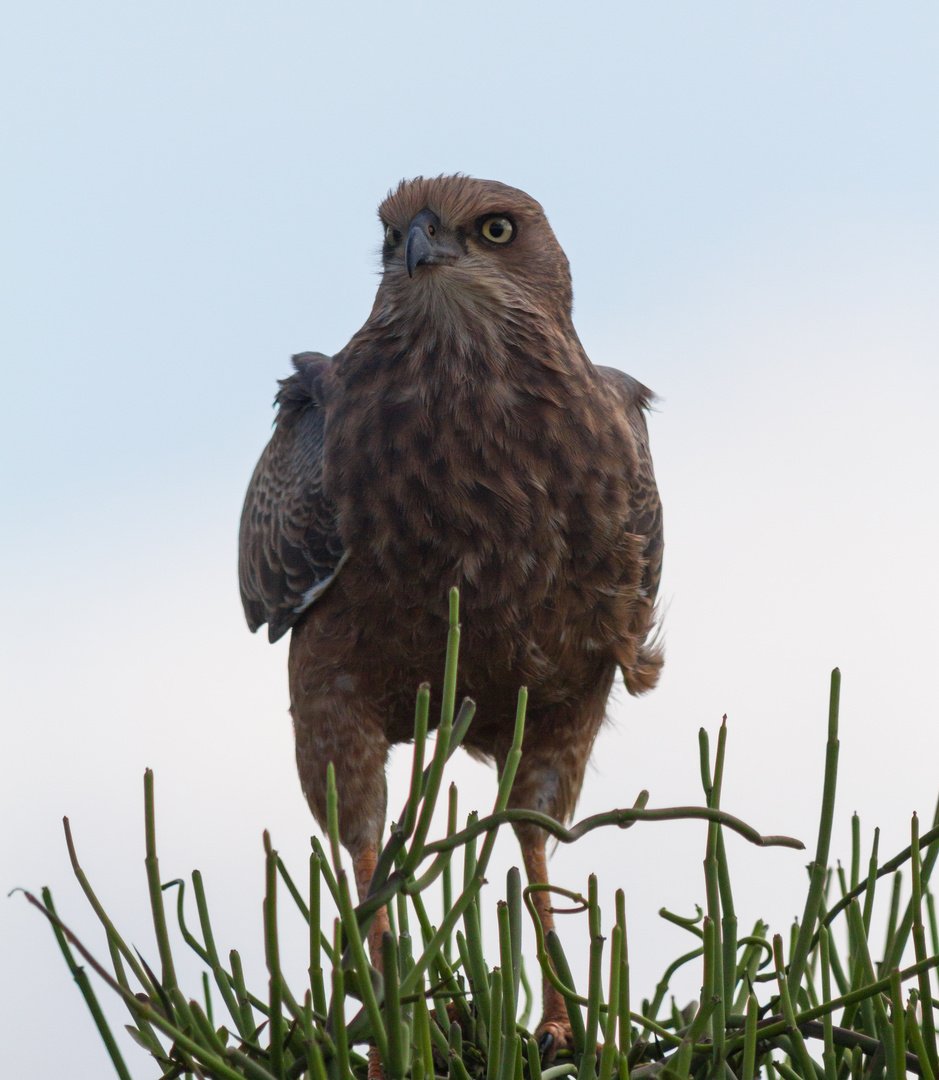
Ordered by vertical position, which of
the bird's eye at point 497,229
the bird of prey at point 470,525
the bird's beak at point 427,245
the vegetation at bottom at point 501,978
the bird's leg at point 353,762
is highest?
the bird's eye at point 497,229

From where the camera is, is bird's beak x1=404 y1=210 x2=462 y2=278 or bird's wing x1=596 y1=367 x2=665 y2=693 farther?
bird's wing x1=596 y1=367 x2=665 y2=693

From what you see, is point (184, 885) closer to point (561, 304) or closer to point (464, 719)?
point (464, 719)

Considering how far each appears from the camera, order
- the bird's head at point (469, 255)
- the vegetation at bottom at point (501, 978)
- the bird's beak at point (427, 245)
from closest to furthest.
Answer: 1. the vegetation at bottom at point (501, 978)
2. the bird's beak at point (427, 245)
3. the bird's head at point (469, 255)

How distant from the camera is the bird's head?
14.3 feet

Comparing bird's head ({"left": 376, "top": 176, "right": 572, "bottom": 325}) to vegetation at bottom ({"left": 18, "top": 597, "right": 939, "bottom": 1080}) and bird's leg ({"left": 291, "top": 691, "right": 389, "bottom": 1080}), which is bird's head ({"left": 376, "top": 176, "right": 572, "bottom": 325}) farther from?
vegetation at bottom ({"left": 18, "top": 597, "right": 939, "bottom": 1080})

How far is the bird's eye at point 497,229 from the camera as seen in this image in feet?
15.0

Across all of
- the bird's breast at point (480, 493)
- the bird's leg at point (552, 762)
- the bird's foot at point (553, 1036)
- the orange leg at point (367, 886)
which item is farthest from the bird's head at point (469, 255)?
the bird's foot at point (553, 1036)

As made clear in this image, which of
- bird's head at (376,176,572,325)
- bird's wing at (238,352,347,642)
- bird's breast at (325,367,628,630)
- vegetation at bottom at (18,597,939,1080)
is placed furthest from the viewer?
bird's wing at (238,352,347,642)

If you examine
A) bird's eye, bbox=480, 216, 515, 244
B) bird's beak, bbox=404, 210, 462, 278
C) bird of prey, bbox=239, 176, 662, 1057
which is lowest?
bird of prey, bbox=239, 176, 662, 1057

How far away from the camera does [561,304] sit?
15.5 feet

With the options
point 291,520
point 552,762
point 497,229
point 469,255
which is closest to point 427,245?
point 469,255

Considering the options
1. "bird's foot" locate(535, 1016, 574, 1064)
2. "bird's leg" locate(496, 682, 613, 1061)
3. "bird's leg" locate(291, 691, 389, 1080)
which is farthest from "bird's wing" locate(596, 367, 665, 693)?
"bird's foot" locate(535, 1016, 574, 1064)

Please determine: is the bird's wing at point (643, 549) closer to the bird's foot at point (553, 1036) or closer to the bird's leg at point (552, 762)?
the bird's leg at point (552, 762)

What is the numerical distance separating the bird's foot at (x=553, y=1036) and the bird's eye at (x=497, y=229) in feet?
8.79
